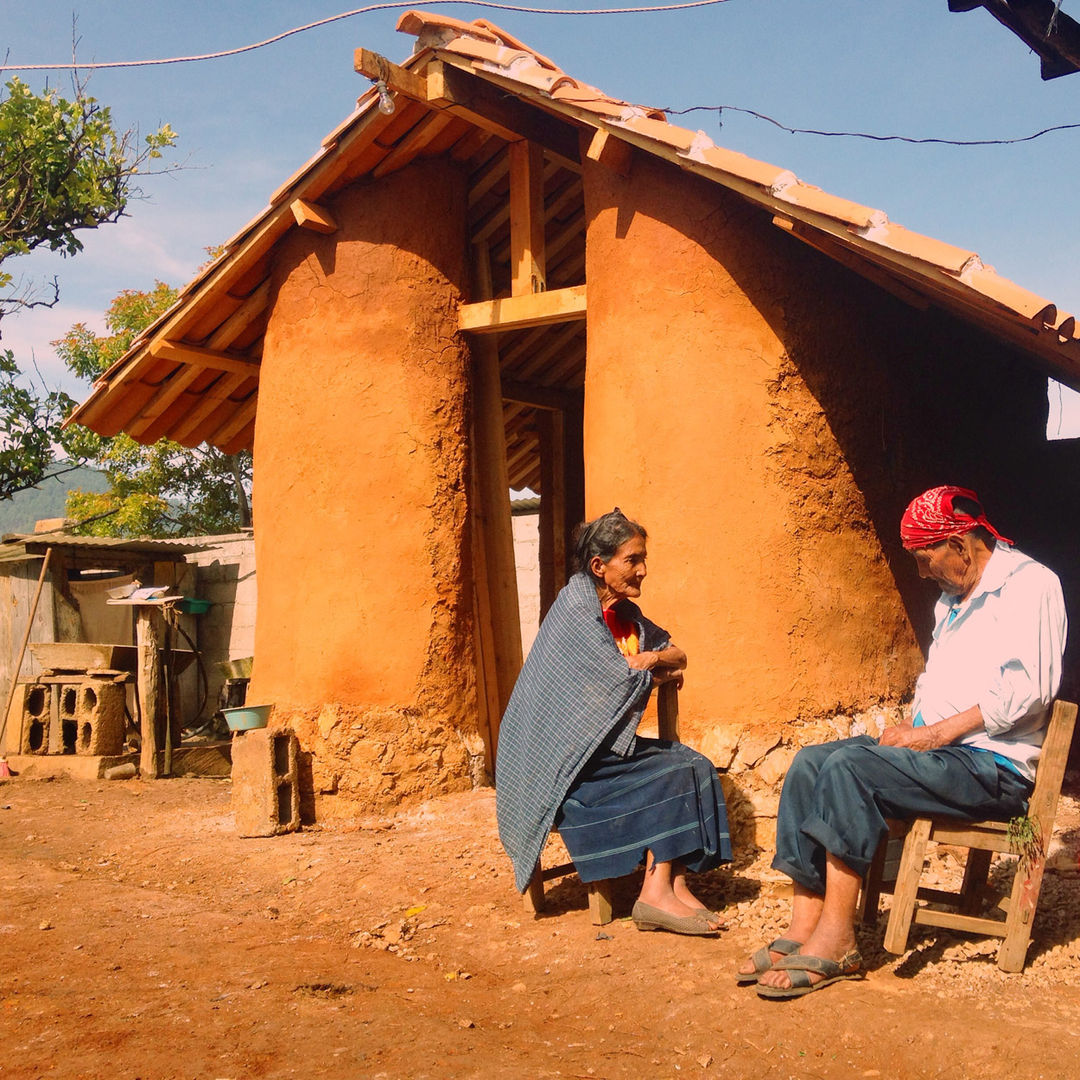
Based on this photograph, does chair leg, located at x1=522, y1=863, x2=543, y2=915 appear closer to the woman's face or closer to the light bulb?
the woman's face

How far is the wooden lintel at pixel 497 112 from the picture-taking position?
5.60 metres

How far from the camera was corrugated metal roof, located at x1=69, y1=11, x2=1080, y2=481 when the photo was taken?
4.08 m

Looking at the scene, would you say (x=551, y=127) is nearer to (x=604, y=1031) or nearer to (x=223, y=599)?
(x=604, y=1031)

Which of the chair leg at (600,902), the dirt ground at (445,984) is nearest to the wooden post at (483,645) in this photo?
the dirt ground at (445,984)

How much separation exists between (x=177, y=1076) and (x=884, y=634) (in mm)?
3521

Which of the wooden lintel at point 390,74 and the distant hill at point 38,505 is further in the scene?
the distant hill at point 38,505

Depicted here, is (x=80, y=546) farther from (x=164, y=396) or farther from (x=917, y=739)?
(x=917, y=739)

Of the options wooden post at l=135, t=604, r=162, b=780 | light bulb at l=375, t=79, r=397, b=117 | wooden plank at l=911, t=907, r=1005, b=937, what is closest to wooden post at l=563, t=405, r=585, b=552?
wooden post at l=135, t=604, r=162, b=780

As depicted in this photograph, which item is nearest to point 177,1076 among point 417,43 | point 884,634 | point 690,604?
point 690,604

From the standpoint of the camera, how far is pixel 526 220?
6.11 m

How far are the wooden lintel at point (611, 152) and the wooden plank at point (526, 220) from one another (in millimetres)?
909

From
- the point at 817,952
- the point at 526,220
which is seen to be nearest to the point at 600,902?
the point at 817,952

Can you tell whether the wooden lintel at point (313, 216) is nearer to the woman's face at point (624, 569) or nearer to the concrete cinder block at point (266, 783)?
the concrete cinder block at point (266, 783)

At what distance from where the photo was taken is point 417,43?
5.64m
